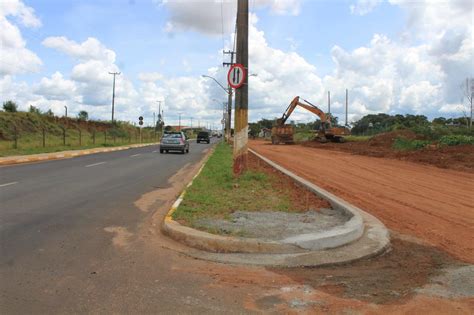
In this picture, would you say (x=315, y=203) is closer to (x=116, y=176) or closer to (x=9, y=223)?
(x=9, y=223)

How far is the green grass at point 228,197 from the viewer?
844 centimetres

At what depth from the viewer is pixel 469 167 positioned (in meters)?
20.0

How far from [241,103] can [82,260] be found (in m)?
7.94

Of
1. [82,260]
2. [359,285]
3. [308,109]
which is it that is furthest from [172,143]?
[359,285]

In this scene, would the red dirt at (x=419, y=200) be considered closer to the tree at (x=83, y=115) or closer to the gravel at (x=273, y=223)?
the gravel at (x=273, y=223)

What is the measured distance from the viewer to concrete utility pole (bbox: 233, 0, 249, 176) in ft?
42.2

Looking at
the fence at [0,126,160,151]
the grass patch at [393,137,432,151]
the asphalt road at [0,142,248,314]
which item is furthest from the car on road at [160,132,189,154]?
the asphalt road at [0,142,248,314]

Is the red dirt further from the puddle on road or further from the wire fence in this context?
the wire fence

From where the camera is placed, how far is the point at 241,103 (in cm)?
1298

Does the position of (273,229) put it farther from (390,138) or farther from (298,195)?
(390,138)

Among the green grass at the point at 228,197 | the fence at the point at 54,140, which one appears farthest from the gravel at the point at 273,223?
the fence at the point at 54,140

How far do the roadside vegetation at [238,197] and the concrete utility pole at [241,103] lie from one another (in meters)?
0.49

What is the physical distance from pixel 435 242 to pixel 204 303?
4.03 metres

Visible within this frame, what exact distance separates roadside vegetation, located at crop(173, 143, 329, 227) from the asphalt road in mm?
923
